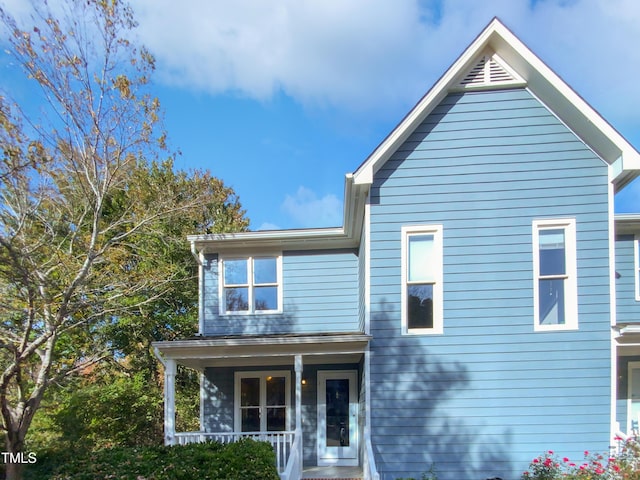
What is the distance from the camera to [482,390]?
7.39 meters

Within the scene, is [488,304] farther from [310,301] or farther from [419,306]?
[310,301]

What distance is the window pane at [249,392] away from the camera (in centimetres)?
1040

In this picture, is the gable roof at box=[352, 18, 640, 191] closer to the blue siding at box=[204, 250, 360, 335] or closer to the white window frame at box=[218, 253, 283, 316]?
the blue siding at box=[204, 250, 360, 335]

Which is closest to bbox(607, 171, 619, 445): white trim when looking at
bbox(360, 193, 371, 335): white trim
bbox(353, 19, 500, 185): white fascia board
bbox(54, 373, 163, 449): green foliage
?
bbox(353, 19, 500, 185): white fascia board

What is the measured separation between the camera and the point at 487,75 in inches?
316

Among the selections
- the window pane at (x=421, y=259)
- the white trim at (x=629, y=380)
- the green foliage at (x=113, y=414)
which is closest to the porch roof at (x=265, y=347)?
the window pane at (x=421, y=259)

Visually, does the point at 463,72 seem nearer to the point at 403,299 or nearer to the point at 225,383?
the point at 403,299

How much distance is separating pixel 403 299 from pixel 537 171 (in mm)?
3379

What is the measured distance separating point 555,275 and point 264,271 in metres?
6.28

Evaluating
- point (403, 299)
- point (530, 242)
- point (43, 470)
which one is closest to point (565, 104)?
point (530, 242)

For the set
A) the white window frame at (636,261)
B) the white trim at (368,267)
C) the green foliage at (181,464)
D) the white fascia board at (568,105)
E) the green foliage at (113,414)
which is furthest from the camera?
the green foliage at (113,414)

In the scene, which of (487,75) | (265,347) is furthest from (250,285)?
Result: (487,75)

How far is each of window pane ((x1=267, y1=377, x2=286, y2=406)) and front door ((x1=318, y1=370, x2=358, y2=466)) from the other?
97cm

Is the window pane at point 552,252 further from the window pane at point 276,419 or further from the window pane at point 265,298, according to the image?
the window pane at point 276,419
